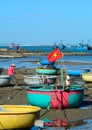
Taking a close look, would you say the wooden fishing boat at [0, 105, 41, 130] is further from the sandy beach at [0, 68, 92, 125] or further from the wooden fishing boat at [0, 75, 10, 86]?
the wooden fishing boat at [0, 75, 10, 86]

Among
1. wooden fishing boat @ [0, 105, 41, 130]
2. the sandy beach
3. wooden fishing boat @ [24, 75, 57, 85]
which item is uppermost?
wooden fishing boat @ [0, 105, 41, 130]

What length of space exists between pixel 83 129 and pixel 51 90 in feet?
15.0

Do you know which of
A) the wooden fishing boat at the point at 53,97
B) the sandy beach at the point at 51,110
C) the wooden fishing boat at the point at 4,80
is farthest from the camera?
the wooden fishing boat at the point at 4,80

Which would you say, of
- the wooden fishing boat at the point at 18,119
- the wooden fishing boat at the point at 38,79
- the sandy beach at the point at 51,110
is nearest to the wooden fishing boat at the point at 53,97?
the sandy beach at the point at 51,110

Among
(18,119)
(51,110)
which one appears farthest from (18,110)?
(51,110)

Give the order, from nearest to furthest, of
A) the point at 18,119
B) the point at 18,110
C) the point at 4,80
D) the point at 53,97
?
the point at 18,119 < the point at 18,110 < the point at 53,97 < the point at 4,80

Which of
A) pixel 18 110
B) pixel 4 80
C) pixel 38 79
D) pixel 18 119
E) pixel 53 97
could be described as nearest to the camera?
pixel 18 119

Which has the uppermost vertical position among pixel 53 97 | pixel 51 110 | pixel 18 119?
pixel 18 119

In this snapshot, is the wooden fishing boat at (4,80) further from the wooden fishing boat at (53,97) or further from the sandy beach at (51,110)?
the wooden fishing boat at (53,97)

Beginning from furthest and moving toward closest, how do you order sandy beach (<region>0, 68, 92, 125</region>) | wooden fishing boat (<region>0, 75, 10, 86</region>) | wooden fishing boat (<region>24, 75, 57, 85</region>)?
wooden fishing boat (<region>24, 75, 57, 85</region>)
wooden fishing boat (<region>0, 75, 10, 86</region>)
sandy beach (<region>0, 68, 92, 125</region>)

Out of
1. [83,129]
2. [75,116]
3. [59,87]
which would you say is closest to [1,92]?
[59,87]

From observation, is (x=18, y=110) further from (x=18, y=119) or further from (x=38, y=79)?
(x=38, y=79)

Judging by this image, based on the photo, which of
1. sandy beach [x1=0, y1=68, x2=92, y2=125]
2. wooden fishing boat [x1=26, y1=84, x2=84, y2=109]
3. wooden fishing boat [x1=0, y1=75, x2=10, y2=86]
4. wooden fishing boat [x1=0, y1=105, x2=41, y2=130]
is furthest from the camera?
wooden fishing boat [x1=0, y1=75, x2=10, y2=86]

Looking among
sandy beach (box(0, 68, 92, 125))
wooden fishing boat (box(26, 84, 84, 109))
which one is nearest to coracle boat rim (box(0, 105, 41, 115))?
sandy beach (box(0, 68, 92, 125))
